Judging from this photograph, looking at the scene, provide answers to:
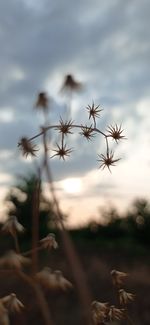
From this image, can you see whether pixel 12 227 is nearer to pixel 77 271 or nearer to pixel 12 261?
pixel 12 261

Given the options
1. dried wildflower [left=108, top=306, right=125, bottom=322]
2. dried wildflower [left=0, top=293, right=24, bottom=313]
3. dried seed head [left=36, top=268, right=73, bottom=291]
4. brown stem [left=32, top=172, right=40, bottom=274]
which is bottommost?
dried wildflower [left=108, top=306, right=125, bottom=322]

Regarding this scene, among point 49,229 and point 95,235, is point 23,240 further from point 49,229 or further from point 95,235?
point 95,235

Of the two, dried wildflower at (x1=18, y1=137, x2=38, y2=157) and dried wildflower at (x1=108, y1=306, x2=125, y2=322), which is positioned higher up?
dried wildflower at (x1=18, y1=137, x2=38, y2=157)

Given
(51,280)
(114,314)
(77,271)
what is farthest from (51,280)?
(114,314)

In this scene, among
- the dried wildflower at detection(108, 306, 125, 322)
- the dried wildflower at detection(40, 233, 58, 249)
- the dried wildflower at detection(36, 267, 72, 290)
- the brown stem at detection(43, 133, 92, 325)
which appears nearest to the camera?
the brown stem at detection(43, 133, 92, 325)

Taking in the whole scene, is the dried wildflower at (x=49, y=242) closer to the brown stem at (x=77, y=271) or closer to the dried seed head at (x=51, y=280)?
the dried seed head at (x=51, y=280)

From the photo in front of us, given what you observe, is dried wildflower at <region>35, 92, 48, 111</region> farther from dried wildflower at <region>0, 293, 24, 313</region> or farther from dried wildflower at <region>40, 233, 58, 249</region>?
dried wildflower at <region>0, 293, 24, 313</region>

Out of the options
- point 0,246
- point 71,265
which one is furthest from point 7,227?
point 0,246

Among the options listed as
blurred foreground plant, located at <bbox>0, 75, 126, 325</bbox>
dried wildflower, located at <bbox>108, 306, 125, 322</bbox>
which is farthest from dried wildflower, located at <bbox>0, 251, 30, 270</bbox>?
dried wildflower, located at <bbox>108, 306, 125, 322</bbox>
